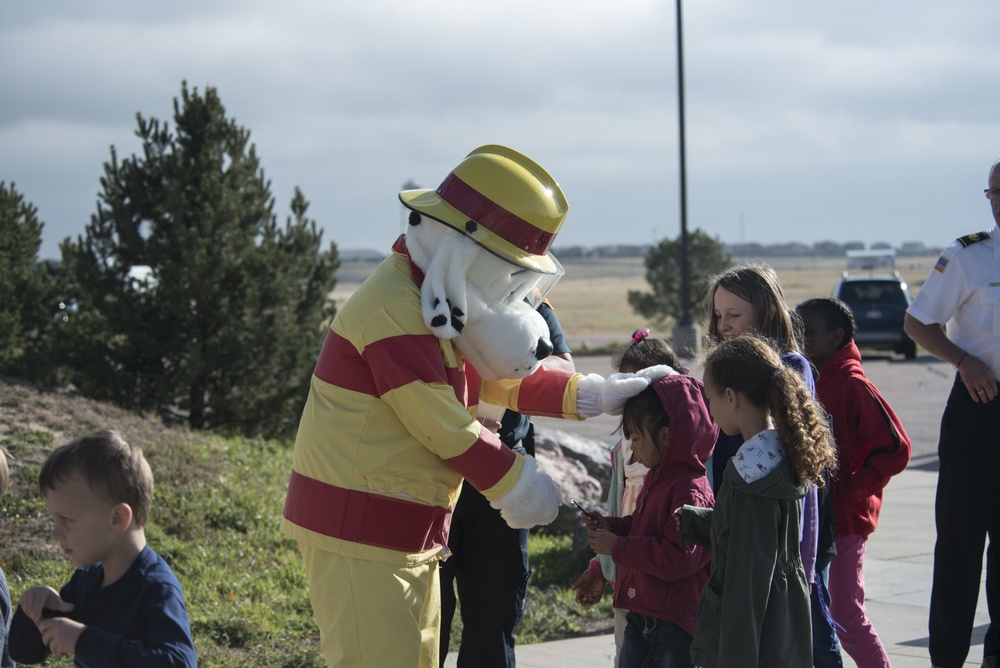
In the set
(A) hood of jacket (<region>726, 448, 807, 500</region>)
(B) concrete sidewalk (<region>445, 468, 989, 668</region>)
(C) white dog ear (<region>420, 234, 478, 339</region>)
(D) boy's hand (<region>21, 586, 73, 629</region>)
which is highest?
(C) white dog ear (<region>420, 234, 478, 339</region>)

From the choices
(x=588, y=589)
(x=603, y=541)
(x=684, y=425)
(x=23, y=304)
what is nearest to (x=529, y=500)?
(x=603, y=541)

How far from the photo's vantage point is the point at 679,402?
343 cm

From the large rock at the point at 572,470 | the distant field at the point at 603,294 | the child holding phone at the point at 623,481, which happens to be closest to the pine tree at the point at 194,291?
the large rock at the point at 572,470

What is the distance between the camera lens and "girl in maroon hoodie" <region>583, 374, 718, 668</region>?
11.0 feet

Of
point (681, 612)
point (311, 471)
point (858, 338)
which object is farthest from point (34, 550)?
point (858, 338)

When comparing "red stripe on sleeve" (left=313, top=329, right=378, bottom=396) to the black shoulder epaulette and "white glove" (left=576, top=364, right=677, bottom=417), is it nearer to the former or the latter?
"white glove" (left=576, top=364, right=677, bottom=417)

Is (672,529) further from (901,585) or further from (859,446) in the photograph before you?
(901,585)

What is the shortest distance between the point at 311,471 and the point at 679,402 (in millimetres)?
1138

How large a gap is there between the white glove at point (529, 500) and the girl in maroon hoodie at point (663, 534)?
0.30 meters

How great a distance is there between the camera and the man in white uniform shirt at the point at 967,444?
14.6ft

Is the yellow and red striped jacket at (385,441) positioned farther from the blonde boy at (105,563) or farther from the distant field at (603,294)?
the distant field at (603,294)

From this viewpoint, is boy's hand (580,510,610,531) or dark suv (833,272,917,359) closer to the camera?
boy's hand (580,510,610,531)

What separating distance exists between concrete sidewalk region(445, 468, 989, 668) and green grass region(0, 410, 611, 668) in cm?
31

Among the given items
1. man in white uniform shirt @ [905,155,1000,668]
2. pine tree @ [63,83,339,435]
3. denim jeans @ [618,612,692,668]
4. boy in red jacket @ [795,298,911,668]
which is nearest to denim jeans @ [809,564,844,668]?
boy in red jacket @ [795,298,911,668]
